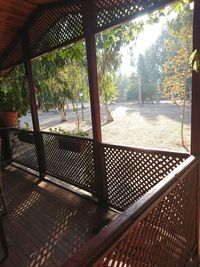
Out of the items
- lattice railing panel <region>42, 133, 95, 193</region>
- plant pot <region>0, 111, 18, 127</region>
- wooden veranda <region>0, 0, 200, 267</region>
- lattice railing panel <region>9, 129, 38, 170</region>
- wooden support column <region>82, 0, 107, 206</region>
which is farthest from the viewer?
plant pot <region>0, 111, 18, 127</region>

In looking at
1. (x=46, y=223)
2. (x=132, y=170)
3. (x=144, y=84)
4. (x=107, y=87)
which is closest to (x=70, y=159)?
(x=46, y=223)

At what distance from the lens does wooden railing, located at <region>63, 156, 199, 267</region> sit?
2.89ft

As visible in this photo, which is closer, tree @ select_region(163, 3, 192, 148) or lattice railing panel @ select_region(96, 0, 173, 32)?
lattice railing panel @ select_region(96, 0, 173, 32)

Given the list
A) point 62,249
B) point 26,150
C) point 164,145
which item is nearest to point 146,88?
point 164,145

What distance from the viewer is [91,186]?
3.45 m

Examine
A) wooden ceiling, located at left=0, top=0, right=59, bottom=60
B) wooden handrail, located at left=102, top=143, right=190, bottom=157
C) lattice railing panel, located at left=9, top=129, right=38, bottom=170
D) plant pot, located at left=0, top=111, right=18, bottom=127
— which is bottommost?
lattice railing panel, located at left=9, top=129, right=38, bottom=170

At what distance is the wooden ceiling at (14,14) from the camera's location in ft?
10.1

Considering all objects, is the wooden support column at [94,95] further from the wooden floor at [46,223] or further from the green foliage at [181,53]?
the green foliage at [181,53]

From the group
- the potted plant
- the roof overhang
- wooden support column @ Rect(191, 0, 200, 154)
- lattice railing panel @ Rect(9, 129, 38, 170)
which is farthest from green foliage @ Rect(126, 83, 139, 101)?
wooden support column @ Rect(191, 0, 200, 154)

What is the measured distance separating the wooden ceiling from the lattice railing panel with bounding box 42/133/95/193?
2.01 metres

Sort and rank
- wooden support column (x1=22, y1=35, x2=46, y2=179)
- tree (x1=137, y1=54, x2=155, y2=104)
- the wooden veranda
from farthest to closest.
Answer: tree (x1=137, y1=54, x2=155, y2=104) → wooden support column (x1=22, y1=35, x2=46, y2=179) → the wooden veranda

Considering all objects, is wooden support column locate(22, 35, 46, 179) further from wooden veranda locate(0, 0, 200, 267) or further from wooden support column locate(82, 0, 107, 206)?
wooden support column locate(82, 0, 107, 206)

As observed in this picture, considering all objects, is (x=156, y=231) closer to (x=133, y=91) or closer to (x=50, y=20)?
(x=50, y=20)

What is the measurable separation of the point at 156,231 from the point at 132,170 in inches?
54.8
